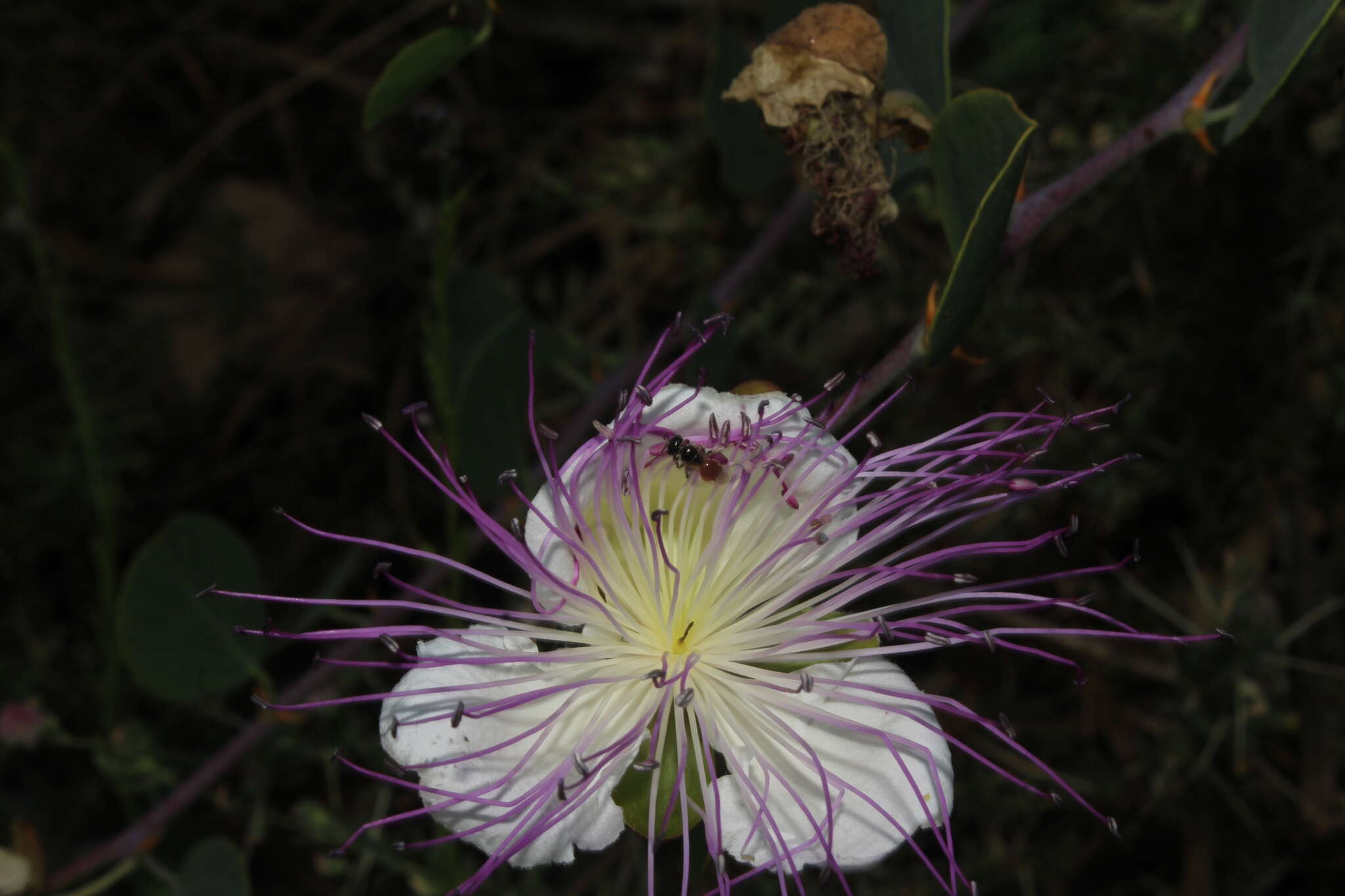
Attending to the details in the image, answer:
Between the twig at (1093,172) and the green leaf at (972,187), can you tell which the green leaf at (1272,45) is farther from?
the green leaf at (972,187)

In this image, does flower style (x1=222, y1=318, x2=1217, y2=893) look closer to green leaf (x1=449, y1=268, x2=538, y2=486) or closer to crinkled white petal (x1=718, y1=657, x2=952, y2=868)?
crinkled white petal (x1=718, y1=657, x2=952, y2=868)

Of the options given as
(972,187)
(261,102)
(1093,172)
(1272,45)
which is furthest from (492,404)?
(261,102)

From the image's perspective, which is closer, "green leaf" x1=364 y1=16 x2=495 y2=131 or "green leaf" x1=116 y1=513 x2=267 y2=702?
"green leaf" x1=364 y1=16 x2=495 y2=131

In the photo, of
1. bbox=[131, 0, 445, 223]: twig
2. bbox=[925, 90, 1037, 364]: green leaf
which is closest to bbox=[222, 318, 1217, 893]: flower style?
bbox=[925, 90, 1037, 364]: green leaf

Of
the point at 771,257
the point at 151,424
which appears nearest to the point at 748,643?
the point at 771,257

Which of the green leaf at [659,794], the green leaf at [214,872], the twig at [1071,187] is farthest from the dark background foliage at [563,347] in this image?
the green leaf at [659,794]

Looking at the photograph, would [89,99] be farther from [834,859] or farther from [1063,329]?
[834,859]
